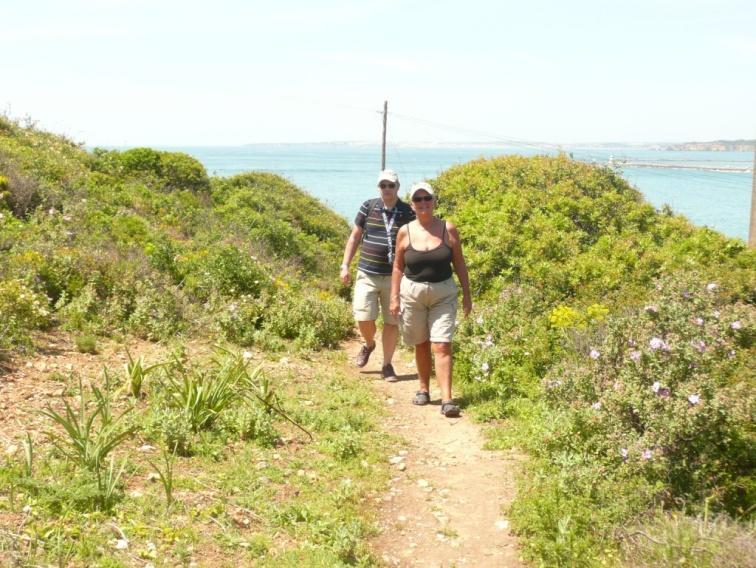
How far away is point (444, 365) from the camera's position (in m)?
6.93

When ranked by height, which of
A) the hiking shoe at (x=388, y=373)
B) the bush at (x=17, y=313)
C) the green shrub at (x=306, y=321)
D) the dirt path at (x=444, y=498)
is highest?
the bush at (x=17, y=313)

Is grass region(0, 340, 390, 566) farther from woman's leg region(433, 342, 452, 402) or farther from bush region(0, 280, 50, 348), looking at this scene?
bush region(0, 280, 50, 348)

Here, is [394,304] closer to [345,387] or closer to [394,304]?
[394,304]

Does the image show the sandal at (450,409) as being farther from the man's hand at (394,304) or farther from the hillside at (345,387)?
the man's hand at (394,304)

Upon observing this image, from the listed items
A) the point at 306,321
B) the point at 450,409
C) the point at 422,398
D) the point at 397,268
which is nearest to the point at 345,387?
the point at 422,398

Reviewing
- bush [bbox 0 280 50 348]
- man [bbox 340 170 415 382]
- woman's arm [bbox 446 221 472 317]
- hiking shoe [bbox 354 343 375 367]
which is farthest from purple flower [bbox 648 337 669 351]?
bush [bbox 0 280 50 348]

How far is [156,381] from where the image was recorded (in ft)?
21.3

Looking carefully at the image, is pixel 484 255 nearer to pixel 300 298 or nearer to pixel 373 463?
pixel 300 298

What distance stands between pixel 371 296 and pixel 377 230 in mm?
732

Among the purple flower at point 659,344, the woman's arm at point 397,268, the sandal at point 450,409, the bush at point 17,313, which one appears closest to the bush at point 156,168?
the bush at point 17,313

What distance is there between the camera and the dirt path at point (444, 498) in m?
4.70

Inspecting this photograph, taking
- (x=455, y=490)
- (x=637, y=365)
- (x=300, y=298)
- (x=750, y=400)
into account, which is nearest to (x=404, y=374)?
(x=300, y=298)

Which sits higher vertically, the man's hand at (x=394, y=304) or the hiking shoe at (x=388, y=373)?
the man's hand at (x=394, y=304)

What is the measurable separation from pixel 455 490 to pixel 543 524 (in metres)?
0.97
